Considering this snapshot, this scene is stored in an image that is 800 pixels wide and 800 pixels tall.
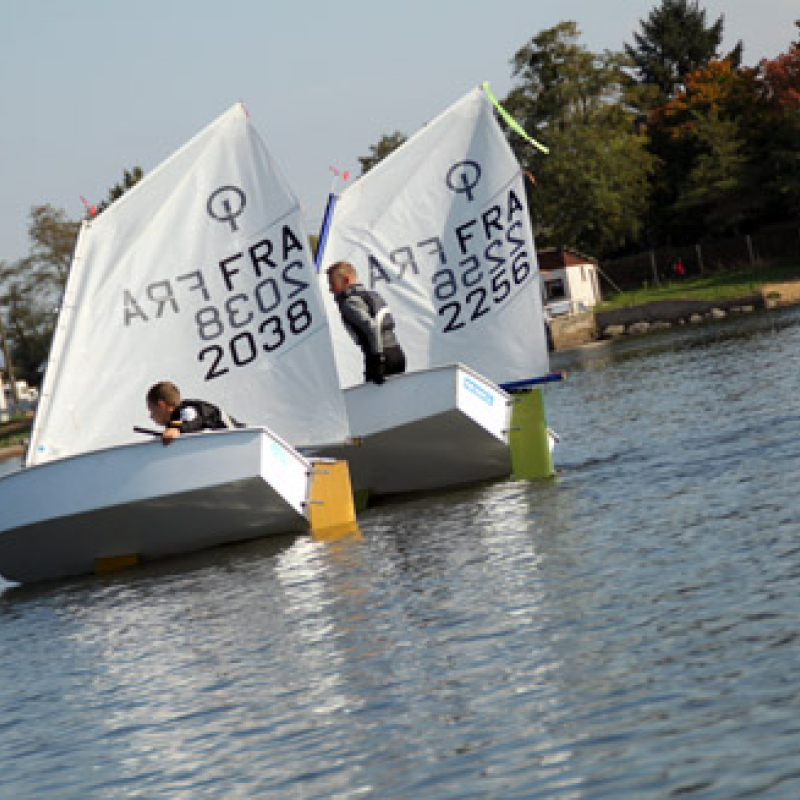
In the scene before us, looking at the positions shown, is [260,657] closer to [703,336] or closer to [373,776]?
[373,776]

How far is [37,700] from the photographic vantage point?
480 inches

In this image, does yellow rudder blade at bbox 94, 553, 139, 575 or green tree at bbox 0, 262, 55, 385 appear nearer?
yellow rudder blade at bbox 94, 553, 139, 575

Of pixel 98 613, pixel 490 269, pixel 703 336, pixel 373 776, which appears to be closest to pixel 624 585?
pixel 373 776

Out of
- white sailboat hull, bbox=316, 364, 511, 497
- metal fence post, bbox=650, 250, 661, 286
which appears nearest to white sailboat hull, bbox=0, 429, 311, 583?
white sailboat hull, bbox=316, 364, 511, 497

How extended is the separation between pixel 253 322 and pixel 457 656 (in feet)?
31.7

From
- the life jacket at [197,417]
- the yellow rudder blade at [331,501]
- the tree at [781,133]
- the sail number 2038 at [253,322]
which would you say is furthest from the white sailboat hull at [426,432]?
the tree at [781,133]

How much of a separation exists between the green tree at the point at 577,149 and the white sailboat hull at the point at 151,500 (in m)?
76.7

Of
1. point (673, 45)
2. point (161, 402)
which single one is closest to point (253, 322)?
point (161, 402)

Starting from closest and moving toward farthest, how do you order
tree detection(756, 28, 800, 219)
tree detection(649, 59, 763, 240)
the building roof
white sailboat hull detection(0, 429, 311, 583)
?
white sailboat hull detection(0, 429, 311, 583) → tree detection(756, 28, 800, 219) → tree detection(649, 59, 763, 240) → the building roof

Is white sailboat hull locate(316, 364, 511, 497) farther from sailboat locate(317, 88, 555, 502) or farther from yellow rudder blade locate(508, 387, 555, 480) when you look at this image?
sailboat locate(317, 88, 555, 502)

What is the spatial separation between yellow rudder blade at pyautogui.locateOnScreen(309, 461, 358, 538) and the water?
1.51 feet

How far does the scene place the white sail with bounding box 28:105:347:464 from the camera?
19.3 meters

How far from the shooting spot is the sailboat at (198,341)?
61.5 ft

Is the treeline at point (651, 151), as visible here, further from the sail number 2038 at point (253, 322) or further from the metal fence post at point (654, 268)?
the sail number 2038 at point (253, 322)
